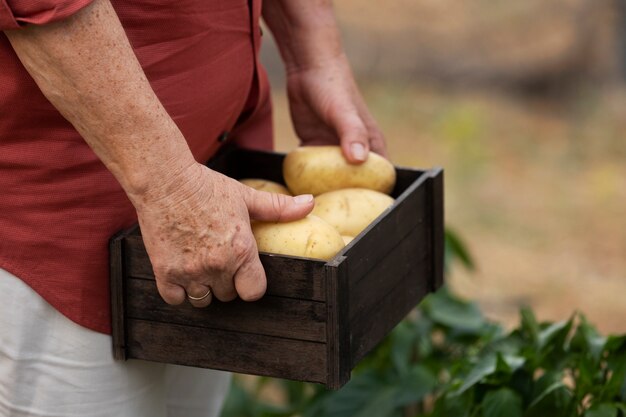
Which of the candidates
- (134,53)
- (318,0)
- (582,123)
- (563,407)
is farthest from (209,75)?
(582,123)

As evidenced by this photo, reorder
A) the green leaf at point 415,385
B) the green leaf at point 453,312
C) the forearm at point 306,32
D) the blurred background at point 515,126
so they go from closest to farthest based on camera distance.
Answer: the forearm at point 306,32 → the green leaf at point 415,385 → the green leaf at point 453,312 → the blurred background at point 515,126

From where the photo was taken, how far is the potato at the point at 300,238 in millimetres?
1570

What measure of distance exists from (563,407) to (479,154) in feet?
10.4

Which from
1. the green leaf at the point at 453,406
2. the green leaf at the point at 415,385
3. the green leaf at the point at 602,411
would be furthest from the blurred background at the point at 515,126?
the green leaf at the point at 602,411

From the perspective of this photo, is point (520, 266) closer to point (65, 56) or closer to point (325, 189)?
point (325, 189)

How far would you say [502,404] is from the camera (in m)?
2.11

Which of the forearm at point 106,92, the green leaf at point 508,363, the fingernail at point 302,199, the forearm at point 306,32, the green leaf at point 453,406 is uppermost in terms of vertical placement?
the forearm at point 106,92

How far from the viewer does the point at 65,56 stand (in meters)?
1.40

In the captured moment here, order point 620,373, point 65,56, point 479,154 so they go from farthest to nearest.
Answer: point 479,154, point 620,373, point 65,56

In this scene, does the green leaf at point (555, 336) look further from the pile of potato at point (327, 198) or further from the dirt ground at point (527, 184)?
the dirt ground at point (527, 184)

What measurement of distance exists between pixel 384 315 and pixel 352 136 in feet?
1.24

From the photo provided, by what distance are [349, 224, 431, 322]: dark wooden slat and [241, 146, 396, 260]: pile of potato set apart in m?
0.07

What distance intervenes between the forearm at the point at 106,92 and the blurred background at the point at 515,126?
7.97ft

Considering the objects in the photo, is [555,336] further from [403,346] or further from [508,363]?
[403,346]
